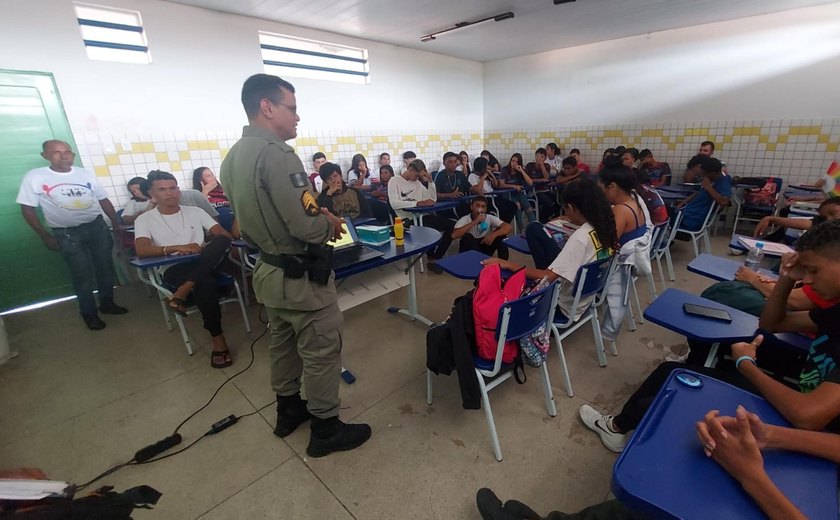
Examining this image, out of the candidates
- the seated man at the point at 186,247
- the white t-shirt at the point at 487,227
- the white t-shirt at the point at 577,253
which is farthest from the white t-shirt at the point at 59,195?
the white t-shirt at the point at 577,253

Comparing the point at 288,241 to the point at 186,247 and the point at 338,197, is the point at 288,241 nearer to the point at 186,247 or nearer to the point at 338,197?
the point at 186,247

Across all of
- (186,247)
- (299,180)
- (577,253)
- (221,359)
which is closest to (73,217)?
(186,247)

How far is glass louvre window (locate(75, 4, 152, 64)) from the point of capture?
3.65 m

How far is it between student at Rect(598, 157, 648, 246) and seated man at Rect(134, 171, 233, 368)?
273 cm

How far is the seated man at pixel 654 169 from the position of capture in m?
5.70

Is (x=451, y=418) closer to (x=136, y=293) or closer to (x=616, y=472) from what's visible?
(x=616, y=472)

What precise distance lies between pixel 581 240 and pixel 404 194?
2.93 meters

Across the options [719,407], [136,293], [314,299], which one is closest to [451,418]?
[314,299]

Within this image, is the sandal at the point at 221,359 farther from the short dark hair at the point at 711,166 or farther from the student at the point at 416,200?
the short dark hair at the point at 711,166

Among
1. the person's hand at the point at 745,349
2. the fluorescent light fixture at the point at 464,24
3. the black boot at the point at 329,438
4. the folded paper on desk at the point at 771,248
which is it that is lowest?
the black boot at the point at 329,438

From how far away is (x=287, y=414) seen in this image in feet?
6.47

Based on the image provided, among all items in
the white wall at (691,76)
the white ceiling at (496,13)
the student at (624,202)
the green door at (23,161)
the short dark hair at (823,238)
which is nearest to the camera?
the short dark hair at (823,238)

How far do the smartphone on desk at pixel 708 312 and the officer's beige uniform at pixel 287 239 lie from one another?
153 cm

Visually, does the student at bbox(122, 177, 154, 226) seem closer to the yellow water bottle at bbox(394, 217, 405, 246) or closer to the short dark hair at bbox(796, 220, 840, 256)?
the yellow water bottle at bbox(394, 217, 405, 246)
